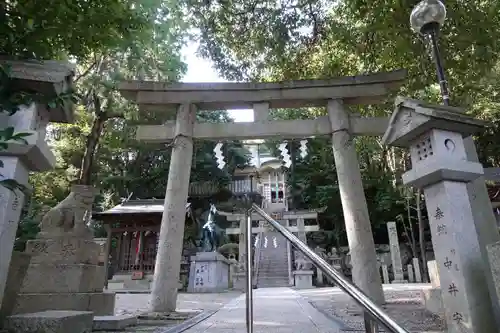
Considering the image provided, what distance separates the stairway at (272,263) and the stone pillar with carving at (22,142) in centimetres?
1523

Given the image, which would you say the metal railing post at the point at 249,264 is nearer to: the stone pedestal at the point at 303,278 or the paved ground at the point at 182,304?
the paved ground at the point at 182,304

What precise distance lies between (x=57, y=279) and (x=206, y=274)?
10452mm

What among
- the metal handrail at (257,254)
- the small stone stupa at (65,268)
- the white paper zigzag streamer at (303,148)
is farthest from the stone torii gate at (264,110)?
the metal handrail at (257,254)

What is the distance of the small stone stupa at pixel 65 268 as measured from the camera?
5.30m

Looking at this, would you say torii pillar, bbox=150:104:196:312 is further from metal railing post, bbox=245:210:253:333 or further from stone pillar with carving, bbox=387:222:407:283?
stone pillar with carving, bbox=387:222:407:283

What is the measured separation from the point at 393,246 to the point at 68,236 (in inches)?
675

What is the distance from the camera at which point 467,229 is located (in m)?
3.12

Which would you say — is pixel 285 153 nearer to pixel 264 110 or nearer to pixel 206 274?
pixel 264 110

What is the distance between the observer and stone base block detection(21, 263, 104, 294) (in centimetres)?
539

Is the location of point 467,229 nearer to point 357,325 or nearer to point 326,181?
point 357,325

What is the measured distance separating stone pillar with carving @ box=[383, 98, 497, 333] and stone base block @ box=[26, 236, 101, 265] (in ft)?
16.5

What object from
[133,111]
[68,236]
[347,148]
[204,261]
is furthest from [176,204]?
[133,111]

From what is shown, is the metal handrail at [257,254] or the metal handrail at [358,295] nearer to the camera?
the metal handrail at [358,295]

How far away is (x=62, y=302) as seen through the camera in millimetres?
5309
